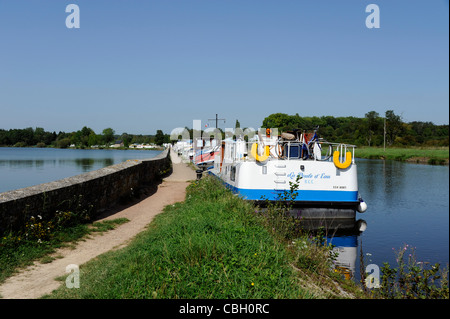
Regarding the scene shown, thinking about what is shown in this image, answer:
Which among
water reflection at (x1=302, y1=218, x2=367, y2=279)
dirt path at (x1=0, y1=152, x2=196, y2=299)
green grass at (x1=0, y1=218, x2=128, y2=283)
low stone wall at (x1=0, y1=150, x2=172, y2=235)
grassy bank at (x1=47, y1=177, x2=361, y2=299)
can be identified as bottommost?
water reflection at (x1=302, y1=218, x2=367, y2=279)

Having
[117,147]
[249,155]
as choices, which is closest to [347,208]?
[249,155]

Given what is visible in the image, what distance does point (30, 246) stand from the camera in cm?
787

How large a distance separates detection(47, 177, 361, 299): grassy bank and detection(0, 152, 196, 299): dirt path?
15.6 inches

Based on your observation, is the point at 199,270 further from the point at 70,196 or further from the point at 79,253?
the point at 70,196

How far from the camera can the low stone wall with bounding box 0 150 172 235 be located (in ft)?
25.8

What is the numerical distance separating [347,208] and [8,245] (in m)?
11.3

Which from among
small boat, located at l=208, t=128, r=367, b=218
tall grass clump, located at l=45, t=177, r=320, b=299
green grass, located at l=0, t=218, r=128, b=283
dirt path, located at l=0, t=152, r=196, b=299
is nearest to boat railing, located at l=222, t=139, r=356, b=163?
small boat, located at l=208, t=128, r=367, b=218

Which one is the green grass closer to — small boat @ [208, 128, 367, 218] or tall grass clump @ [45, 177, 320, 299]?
tall grass clump @ [45, 177, 320, 299]

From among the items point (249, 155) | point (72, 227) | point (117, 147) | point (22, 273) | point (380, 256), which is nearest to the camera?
point (22, 273)

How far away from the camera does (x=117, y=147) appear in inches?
7195

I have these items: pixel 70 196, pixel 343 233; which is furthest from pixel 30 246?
pixel 343 233

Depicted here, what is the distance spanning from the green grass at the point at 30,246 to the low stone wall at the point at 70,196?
300mm

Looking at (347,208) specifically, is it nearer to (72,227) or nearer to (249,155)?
(249,155)
